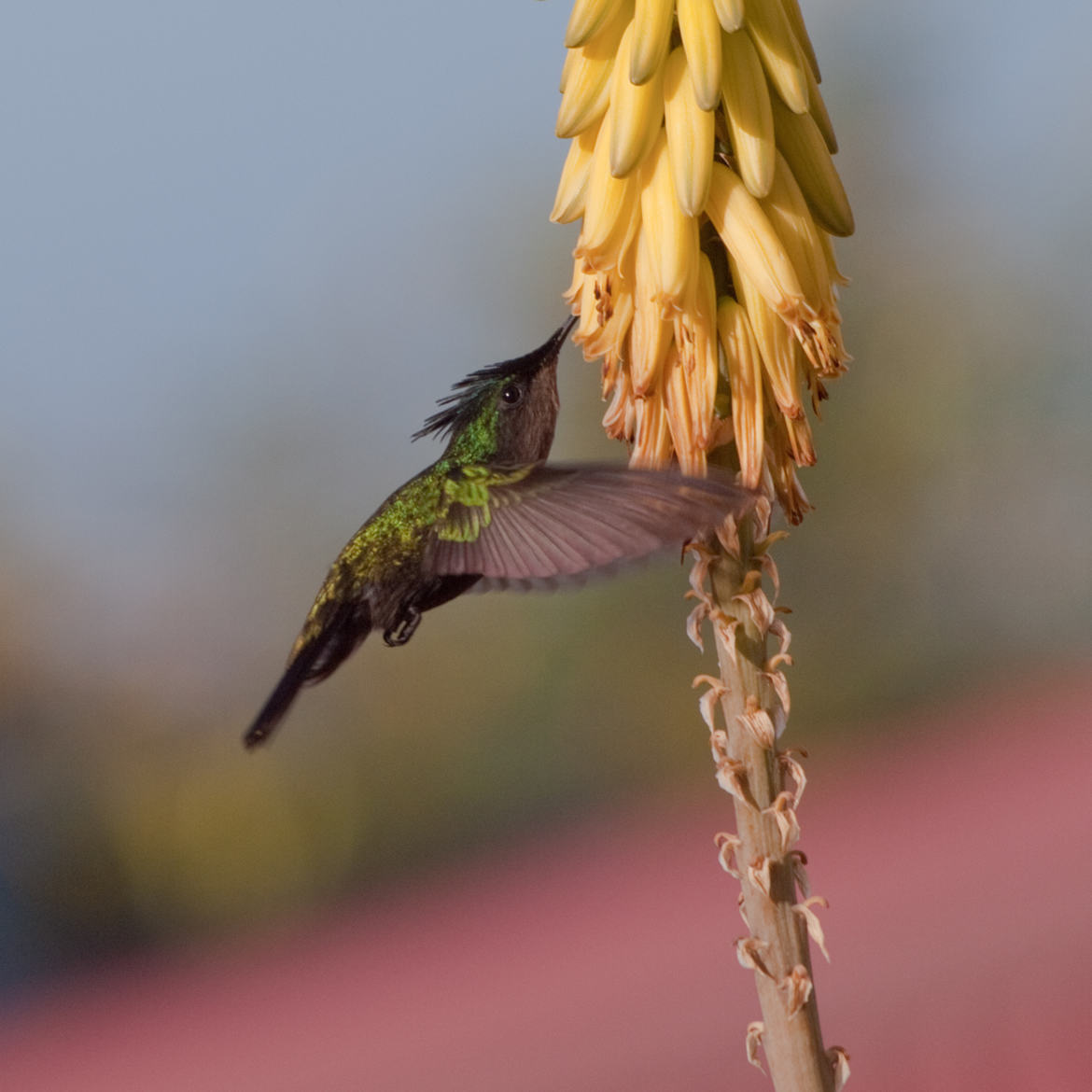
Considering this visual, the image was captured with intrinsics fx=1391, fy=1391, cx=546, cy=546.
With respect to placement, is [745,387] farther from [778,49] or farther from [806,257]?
[778,49]

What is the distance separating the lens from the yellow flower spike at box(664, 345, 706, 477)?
1.49m

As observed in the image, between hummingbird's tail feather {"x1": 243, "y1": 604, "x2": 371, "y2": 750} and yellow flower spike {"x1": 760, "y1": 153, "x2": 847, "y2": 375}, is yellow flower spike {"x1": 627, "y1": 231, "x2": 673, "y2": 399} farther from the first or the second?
hummingbird's tail feather {"x1": 243, "y1": 604, "x2": 371, "y2": 750}

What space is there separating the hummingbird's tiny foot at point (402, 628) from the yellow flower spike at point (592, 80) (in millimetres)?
782

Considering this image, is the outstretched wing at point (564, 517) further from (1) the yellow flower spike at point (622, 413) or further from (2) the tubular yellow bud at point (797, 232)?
(2) the tubular yellow bud at point (797, 232)

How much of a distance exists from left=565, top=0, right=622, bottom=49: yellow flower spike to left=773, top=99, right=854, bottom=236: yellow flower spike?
0.71ft

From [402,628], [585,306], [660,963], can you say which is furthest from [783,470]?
[660,963]

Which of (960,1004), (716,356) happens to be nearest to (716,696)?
(716,356)

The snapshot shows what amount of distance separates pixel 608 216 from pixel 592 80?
16cm

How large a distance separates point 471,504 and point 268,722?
44cm

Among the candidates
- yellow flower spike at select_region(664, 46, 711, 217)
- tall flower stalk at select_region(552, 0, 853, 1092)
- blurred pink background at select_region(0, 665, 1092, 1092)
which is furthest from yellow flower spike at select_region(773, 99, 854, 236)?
blurred pink background at select_region(0, 665, 1092, 1092)

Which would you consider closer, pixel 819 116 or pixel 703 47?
pixel 703 47

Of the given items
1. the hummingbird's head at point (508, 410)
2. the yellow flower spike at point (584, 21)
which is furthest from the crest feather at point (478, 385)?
the yellow flower spike at point (584, 21)

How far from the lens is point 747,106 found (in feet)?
4.75

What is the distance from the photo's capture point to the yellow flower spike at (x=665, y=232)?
4.71ft
